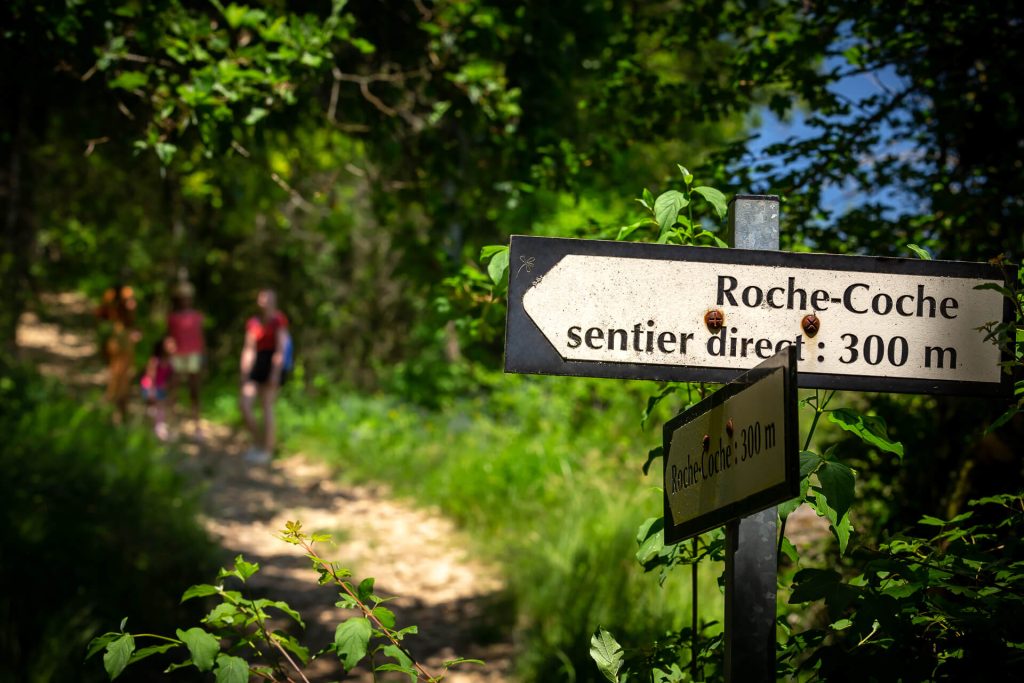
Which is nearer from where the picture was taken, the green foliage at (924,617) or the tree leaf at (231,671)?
the green foliage at (924,617)

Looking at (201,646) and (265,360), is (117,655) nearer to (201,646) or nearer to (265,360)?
(201,646)

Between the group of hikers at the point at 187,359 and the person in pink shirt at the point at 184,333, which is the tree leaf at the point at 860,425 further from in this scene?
the person in pink shirt at the point at 184,333

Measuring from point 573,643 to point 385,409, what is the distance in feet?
23.3

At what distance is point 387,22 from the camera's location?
4.46 meters

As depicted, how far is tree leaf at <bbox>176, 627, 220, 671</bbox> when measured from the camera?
178 centimetres

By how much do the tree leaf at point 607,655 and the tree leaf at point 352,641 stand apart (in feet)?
1.50

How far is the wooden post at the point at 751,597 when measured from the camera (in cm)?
141

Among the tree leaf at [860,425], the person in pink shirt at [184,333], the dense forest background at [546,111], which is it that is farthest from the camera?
the person in pink shirt at [184,333]

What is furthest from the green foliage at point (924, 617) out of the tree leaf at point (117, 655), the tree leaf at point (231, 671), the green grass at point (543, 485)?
the tree leaf at point (117, 655)

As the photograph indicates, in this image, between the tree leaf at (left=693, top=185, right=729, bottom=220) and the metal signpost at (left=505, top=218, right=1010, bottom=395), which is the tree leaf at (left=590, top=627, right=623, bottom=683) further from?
the tree leaf at (left=693, top=185, right=729, bottom=220)

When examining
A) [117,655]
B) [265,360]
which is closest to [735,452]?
[117,655]

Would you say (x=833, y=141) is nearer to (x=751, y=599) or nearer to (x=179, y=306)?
(x=751, y=599)

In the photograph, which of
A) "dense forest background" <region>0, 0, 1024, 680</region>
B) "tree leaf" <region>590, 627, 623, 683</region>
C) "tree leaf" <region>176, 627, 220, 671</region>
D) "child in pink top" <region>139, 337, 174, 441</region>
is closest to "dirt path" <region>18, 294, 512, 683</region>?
"child in pink top" <region>139, 337, 174, 441</region>

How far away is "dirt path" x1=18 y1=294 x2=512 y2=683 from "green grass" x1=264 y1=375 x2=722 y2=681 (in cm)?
19
